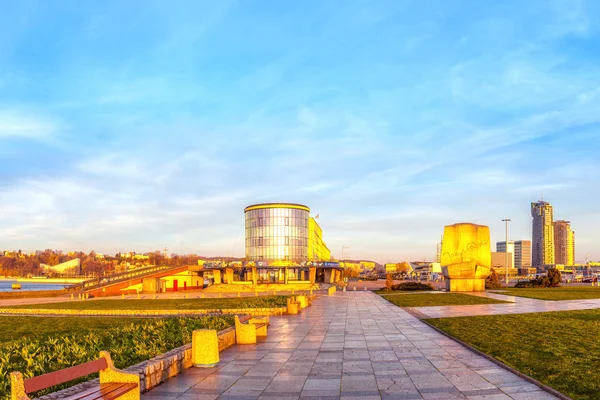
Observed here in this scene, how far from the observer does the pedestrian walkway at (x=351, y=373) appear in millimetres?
8516

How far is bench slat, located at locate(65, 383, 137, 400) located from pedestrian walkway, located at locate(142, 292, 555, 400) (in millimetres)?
1174

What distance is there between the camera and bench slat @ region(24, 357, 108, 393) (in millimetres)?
5516

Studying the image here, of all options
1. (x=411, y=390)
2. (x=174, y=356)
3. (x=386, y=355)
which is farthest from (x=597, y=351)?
(x=174, y=356)

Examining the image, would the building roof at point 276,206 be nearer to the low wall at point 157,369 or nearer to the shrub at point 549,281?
the shrub at point 549,281

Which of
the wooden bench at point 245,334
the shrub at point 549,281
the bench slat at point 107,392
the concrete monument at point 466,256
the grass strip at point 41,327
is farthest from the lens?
the shrub at point 549,281

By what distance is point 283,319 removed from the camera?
22531mm

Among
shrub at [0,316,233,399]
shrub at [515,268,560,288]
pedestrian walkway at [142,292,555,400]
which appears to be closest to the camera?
pedestrian walkway at [142,292,555,400]

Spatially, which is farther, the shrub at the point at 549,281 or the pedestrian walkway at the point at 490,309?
the shrub at the point at 549,281

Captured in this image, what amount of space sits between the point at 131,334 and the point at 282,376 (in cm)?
606

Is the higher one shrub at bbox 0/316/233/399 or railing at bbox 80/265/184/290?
shrub at bbox 0/316/233/399

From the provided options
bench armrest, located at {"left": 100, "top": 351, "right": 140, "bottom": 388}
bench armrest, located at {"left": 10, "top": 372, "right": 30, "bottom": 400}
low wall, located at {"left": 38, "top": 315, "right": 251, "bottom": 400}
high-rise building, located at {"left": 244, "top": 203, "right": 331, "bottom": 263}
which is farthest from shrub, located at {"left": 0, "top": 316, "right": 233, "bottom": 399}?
high-rise building, located at {"left": 244, "top": 203, "right": 331, "bottom": 263}

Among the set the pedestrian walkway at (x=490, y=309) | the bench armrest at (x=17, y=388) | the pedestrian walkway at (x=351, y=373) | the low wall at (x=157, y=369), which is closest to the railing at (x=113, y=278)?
the pedestrian walkway at (x=490, y=309)

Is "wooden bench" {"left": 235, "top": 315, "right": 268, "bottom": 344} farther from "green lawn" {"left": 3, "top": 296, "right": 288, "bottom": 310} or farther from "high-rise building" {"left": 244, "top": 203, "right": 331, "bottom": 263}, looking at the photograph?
"high-rise building" {"left": 244, "top": 203, "right": 331, "bottom": 263}

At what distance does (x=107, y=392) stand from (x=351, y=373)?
5261 millimetres
